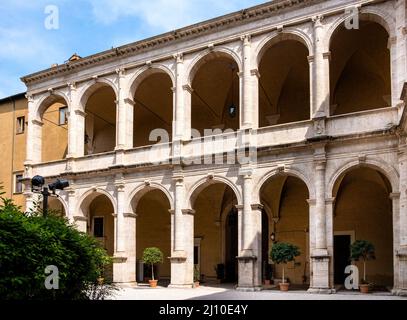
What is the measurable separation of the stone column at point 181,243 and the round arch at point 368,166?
6001 mm

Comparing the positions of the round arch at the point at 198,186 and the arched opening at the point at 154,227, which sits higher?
the round arch at the point at 198,186

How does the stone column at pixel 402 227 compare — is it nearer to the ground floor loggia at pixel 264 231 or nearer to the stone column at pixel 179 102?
the ground floor loggia at pixel 264 231

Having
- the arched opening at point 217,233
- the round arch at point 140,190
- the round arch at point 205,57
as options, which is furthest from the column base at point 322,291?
the round arch at point 205,57

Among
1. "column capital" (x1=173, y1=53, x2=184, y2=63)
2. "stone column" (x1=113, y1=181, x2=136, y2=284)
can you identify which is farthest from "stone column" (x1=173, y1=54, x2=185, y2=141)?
"stone column" (x1=113, y1=181, x2=136, y2=284)

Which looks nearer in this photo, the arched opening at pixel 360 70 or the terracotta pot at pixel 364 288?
the terracotta pot at pixel 364 288

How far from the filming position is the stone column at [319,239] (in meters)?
17.5

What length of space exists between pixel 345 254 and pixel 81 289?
15.0 meters

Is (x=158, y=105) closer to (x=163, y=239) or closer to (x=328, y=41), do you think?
(x=163, y=239)

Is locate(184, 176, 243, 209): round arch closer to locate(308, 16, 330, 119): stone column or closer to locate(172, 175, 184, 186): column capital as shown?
locate(172, 175, 184, 186): column capital

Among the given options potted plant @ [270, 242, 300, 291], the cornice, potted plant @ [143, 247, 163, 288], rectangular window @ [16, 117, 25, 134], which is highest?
the cornice

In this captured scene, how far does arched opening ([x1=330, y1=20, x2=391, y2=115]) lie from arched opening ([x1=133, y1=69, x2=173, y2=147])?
7.96m

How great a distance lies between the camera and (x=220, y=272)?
2459cm

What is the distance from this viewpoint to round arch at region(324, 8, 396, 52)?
57.7 feet

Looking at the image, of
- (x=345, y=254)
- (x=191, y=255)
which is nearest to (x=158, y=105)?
(x=191, y=255)
